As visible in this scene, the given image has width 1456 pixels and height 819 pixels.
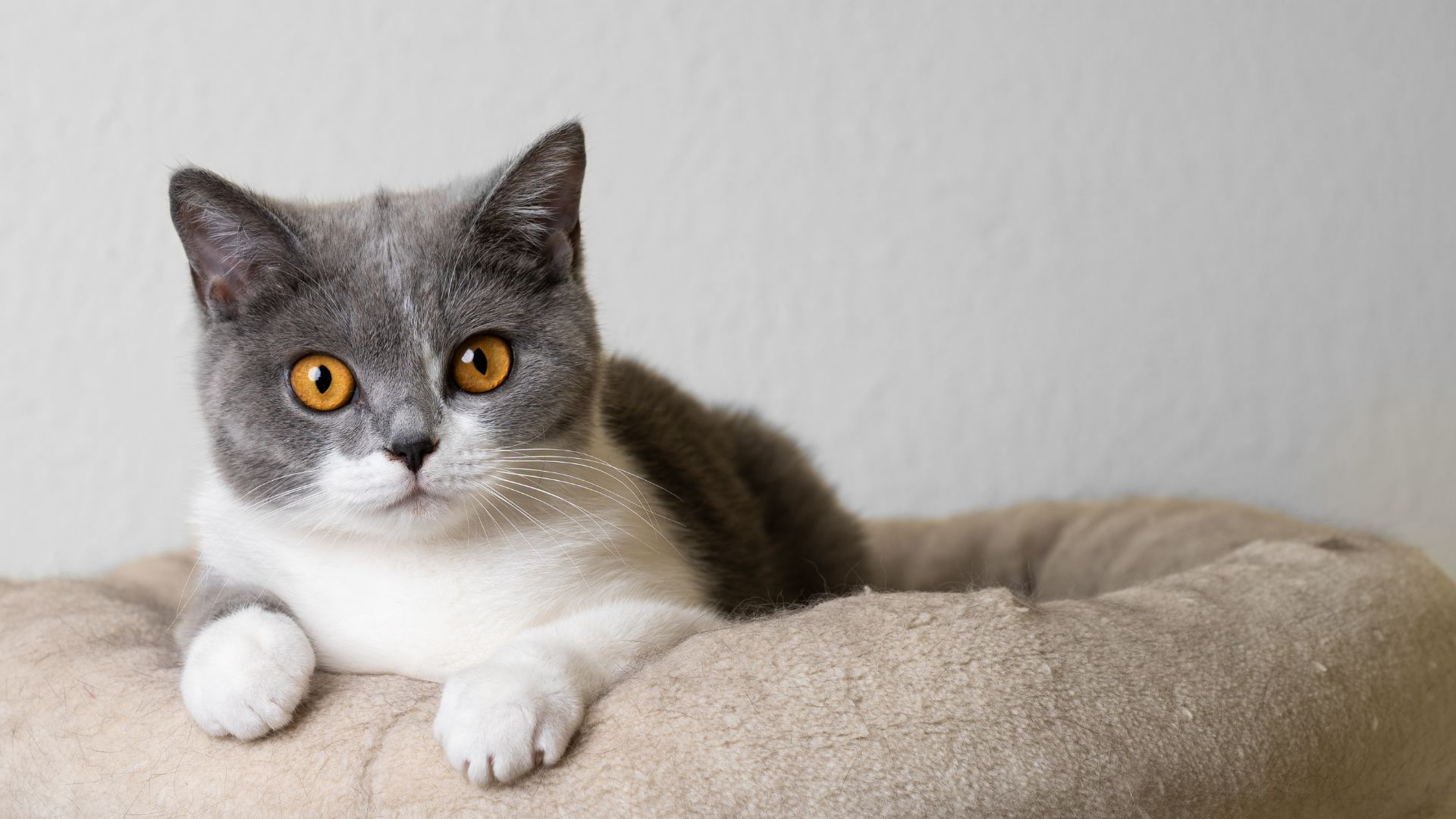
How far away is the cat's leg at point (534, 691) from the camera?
956 mm

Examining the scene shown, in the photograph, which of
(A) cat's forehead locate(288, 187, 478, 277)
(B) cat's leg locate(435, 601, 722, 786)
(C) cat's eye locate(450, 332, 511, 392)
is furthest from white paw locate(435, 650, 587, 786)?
(A) cat's forehead locate(288, 187, 478, 277)

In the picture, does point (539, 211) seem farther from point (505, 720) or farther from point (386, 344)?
point (505, 720)

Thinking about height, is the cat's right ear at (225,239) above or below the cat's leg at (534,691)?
above

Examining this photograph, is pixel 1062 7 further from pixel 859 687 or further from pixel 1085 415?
pixel 859 687

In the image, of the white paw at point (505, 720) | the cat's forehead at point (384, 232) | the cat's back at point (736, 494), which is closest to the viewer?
the white paw at point (505, 720)

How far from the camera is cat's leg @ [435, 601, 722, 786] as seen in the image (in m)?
0.96

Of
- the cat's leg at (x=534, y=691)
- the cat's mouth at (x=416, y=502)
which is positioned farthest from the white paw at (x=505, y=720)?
the cat's mouth at (x=416, y=502)

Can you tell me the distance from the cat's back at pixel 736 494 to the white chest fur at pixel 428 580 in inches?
10.8

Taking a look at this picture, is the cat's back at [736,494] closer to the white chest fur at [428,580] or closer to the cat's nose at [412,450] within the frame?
the white chest fur at [428,580]

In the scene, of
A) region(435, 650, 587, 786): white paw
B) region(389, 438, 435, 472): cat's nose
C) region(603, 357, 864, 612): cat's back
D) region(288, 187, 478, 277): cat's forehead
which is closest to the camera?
region(435, 650, 587, 786): white paw

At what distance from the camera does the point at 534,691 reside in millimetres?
995

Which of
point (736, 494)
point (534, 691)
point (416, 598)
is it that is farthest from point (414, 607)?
point (736, 494)

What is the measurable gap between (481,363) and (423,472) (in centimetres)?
15

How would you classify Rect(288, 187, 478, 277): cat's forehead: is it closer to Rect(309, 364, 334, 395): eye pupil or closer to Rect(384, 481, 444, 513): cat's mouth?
Rect(309, 364, 334, 395): eye pupil
